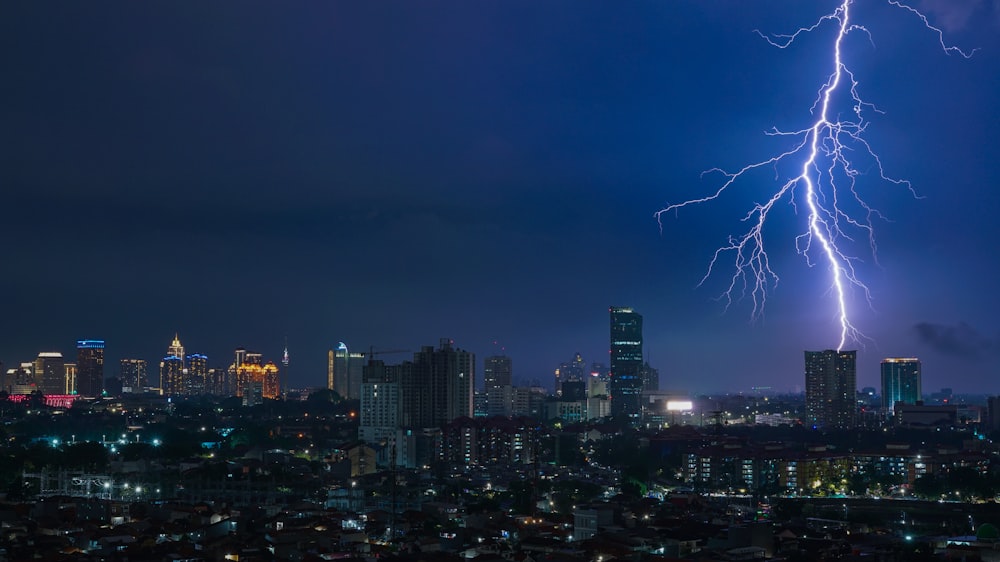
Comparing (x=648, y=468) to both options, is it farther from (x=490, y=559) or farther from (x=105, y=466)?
(x=490, y=559)

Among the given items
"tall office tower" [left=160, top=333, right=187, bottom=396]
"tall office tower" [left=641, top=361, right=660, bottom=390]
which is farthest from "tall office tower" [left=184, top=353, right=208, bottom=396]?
"tall office tower" [left=641, top=361, right=660, bottom=390]

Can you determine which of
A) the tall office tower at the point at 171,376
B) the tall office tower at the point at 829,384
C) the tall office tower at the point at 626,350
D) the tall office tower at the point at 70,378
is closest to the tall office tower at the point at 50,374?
the tall office tower at the point at 70,378

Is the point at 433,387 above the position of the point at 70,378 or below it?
above

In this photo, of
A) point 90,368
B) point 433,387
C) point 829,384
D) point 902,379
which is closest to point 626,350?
point 829,384

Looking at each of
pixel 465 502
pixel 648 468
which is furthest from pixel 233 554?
pixel 648 468

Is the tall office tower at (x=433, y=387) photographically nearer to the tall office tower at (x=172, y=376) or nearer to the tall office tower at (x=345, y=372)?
the tall office tower at (x=345, y=372)

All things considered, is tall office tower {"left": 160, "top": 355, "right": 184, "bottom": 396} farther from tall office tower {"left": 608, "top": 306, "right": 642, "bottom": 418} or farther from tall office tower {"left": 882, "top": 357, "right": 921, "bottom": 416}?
tall office tower {"left": 882, "top": 357, "right": 921, "bottom": 416}

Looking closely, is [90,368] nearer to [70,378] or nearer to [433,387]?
[70,378]
